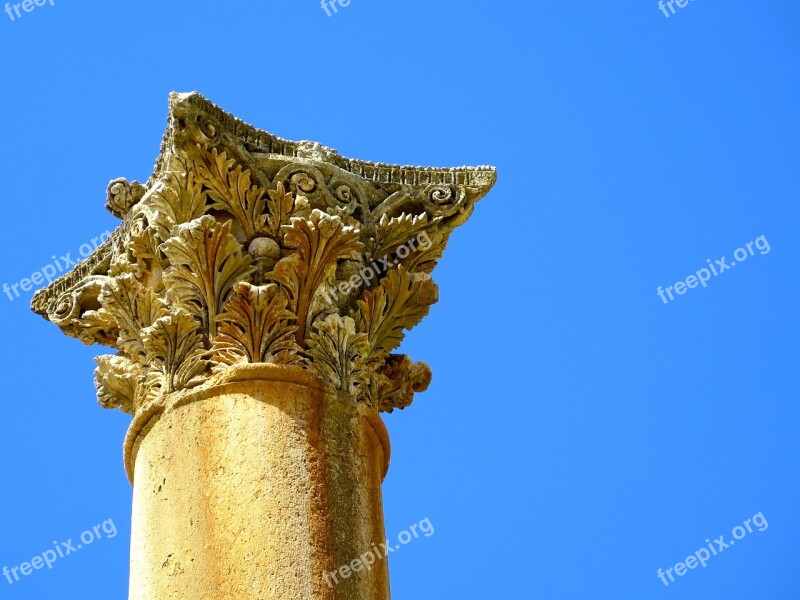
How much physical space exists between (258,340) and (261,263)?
2.42 ft

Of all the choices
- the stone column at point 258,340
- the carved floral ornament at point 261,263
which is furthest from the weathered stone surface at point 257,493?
the carved floral ornament at point 261,263

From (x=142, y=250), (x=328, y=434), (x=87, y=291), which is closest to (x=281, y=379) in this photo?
(x=328, y=434)

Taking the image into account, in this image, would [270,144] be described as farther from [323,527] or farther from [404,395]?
[323,527]

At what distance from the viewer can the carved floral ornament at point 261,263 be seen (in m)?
9.59

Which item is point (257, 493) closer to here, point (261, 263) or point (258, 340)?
point (258, 340)

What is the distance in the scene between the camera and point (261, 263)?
994 centimetres

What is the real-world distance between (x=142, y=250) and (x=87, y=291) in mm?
1440

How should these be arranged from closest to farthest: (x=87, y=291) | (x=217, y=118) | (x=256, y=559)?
(x=256, y=559) → (x=217, y=118) → (x=87, y=291)

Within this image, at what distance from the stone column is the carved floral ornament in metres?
0.02

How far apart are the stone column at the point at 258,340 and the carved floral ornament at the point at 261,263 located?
2cm

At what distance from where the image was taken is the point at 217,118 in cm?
1044

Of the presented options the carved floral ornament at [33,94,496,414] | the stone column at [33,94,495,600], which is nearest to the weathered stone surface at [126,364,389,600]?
the stone column at [33,94,495,600]

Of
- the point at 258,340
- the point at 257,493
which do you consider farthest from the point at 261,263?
the point at 257,493

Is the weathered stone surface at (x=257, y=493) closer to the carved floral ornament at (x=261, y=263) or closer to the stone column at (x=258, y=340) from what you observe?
the stone column at (x=258, y=340)
